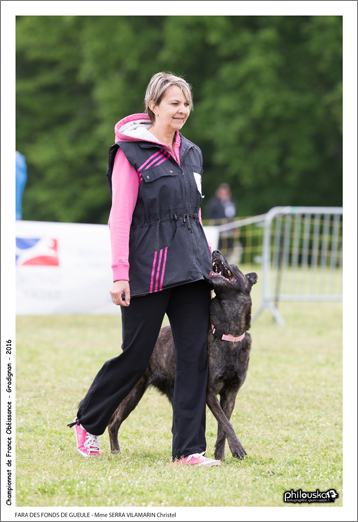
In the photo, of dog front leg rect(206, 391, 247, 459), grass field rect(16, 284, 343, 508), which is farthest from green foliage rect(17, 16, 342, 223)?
dog front leg rect(206, 391, 247, 459)

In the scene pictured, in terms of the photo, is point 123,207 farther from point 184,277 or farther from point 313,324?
point 313,324

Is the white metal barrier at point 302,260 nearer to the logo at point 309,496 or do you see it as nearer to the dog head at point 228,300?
the dog head at point 228,300

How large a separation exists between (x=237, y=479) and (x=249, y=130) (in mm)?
21223

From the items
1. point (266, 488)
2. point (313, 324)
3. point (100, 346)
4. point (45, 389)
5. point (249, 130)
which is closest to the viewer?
point (266, 488)

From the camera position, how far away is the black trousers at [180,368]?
12.4ft

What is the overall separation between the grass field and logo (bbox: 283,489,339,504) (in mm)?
38

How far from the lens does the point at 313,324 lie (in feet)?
33.5

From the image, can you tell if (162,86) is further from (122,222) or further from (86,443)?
(86,443)

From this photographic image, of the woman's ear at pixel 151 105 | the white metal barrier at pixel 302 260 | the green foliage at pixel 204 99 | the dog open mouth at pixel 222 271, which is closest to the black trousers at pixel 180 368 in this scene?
the dog open mouth at pixel 222 271

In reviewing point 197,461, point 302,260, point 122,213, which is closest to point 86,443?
point 197,461

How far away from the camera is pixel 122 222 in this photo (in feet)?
11.8

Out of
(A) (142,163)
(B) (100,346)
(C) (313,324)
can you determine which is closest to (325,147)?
(C) (313,324)

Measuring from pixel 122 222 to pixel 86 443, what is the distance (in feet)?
4.47

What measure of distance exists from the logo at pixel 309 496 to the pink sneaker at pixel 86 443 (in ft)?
4.05
